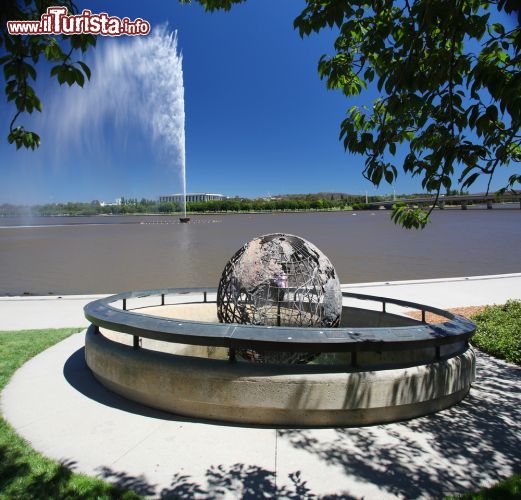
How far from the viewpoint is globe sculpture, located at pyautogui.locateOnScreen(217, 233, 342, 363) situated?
5910mm

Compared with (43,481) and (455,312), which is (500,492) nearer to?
(43,481)

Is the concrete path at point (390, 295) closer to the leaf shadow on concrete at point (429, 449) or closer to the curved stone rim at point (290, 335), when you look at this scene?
the curved stone rim at point (290, 335)

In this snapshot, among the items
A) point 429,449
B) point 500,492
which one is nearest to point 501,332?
point 429,449

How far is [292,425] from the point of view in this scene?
4.72 metres

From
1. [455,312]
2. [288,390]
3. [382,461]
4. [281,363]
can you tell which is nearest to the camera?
[382,461]

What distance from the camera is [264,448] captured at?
4.30m

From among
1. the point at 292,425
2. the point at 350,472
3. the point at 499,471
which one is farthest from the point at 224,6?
the point at 499,471

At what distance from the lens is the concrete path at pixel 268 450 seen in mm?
3730

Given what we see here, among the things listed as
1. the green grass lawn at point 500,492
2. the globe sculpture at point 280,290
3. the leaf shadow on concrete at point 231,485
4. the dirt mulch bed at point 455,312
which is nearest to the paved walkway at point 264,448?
the leaf shadow on concrete at point 231,485

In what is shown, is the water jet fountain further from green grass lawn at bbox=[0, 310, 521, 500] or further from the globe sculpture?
green grass lawn at bbox=[0, 310, 521, 500]

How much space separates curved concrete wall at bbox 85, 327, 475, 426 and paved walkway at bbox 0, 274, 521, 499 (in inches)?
5.2

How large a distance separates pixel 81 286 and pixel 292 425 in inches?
593

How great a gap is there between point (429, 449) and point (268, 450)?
1.60 meters

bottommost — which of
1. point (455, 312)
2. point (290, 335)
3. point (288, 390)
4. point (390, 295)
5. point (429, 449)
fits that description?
point (390, 295)
